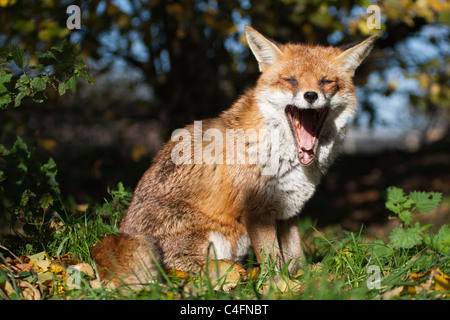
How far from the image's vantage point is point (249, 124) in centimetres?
345

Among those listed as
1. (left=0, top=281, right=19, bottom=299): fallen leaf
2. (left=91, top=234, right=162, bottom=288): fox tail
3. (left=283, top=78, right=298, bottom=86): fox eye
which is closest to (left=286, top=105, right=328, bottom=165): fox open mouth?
(left=283, top=78, right=298, bottom=86): fox eye

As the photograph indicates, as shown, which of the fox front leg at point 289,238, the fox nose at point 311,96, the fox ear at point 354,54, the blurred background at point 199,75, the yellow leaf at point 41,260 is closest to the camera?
the yellow leaf at point 41,260

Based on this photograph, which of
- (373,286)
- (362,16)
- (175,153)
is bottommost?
(373,286)

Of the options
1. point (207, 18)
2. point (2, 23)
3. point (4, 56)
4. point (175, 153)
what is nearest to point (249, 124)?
point (175, 153)

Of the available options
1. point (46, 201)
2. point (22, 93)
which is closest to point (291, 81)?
point (22, 93)

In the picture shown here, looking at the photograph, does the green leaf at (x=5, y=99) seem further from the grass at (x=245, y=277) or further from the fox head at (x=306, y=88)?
the fox head at (x=306, y=88)

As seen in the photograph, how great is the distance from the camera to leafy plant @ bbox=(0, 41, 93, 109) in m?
2.95

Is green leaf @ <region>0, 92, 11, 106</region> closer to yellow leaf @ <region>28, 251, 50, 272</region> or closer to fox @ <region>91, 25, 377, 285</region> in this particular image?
yellow leaf @ <region>28, 251, 50, 272</region>

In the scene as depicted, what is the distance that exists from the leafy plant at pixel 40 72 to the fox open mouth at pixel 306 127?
5.42ft

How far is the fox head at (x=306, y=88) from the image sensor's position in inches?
130

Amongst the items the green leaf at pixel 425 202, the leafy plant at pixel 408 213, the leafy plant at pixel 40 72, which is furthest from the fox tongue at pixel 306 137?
the leafy plant at pixel 40 72

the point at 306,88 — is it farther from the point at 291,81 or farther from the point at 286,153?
the point at 286,153
